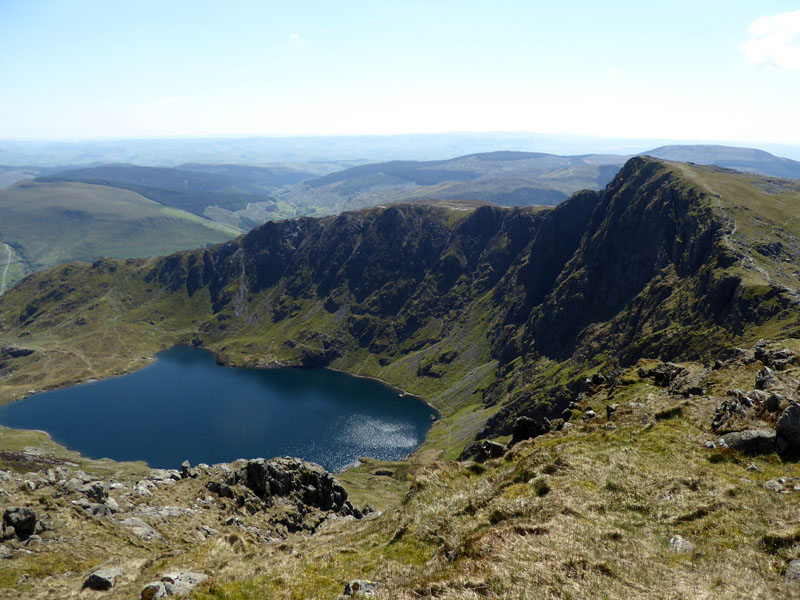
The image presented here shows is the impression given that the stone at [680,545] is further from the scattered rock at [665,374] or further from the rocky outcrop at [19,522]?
the rocky outcrop at [19,522]

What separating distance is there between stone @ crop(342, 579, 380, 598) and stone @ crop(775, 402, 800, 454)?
3227 centimetres

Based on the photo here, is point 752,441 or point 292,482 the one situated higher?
point 752,441

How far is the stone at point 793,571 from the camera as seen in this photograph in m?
19.3

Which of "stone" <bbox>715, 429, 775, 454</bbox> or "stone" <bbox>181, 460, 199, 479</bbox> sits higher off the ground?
"stone" <bbox>715, 429, 775, 454</bbox>

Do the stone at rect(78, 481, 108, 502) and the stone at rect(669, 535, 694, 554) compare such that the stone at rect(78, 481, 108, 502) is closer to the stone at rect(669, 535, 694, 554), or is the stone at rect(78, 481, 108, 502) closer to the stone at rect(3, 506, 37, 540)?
the stone at rect(3, 506, 37, 540)

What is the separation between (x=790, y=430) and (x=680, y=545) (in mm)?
17640

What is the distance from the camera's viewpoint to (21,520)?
131ft

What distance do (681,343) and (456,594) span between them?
7469 inches

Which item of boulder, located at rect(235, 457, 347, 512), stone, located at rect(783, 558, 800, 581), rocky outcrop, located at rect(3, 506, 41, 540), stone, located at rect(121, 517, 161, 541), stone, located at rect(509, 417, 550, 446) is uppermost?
stone, located at rect(783, 558, 800, 581)

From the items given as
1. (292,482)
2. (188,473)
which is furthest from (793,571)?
(188,473)

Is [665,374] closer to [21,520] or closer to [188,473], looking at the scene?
[188,473]

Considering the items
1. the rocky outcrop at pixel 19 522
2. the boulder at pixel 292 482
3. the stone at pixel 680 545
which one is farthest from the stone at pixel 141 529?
the stone at pixel 680 545

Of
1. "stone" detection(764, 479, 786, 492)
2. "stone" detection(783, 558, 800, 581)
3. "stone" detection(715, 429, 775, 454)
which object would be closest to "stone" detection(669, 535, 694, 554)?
"stone" detection(783, 558, 800, 581)

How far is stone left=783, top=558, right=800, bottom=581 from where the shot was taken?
63.2 ft
